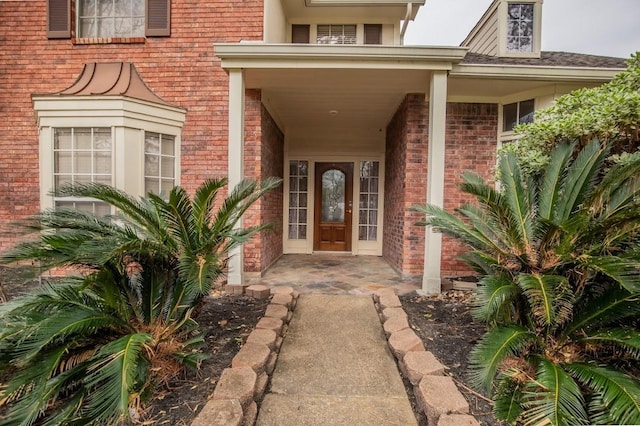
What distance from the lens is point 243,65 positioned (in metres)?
3.88

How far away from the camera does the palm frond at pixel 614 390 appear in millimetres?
1571

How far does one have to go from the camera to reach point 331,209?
23.6ft

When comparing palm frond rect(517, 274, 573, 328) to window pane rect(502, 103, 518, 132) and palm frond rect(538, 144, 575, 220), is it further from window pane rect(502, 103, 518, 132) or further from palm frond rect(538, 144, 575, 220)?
window pane rect(502, 103, 518, 132)

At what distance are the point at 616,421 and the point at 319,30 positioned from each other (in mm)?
7086

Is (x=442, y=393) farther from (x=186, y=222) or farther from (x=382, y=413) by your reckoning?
(x=186, y=222)

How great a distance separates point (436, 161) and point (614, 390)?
2.80 meters

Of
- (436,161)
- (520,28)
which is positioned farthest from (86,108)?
Result: (520,28)

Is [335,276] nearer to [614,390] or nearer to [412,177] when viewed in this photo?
[412,177]

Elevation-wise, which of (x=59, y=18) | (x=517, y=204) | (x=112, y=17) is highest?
(x=112, y=17)

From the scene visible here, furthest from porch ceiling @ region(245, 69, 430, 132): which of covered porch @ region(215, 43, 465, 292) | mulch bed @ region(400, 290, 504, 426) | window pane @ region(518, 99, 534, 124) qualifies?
mulch bed @ region(400, 290, 504, 426)

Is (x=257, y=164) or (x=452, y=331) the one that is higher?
(x=257, y=164)

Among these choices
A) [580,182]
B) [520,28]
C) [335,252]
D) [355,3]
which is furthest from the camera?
[335,252]

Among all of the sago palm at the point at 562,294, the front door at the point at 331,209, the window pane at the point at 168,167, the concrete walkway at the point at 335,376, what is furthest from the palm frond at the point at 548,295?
the front door at the point at 331,209

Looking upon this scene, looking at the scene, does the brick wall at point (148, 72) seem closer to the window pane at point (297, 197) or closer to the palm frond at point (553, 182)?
the window pane at point (297, 197)
